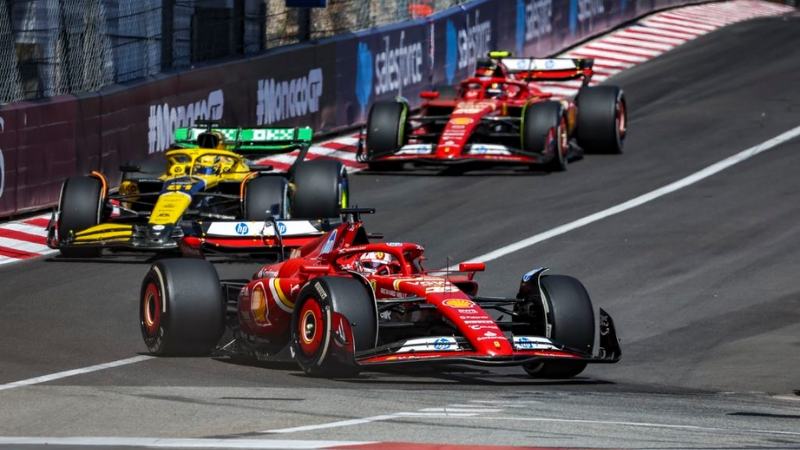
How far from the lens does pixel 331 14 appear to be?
27.0 metres

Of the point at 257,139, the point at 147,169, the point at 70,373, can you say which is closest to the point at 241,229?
the point at 147,169

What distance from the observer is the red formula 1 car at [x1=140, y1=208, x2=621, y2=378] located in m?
10.8

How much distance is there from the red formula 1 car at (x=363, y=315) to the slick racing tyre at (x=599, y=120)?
12.0 meters

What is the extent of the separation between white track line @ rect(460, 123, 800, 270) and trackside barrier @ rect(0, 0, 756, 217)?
5784 mm

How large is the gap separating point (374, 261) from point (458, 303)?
116 centimetres

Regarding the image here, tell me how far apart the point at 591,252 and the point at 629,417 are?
810 centimetres

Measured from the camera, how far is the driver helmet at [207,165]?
58.0 feet

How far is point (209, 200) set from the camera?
17625mm

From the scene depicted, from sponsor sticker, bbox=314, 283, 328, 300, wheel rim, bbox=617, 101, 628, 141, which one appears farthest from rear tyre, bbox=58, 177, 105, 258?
wheel rim, bbox=617, 101, 628, 141

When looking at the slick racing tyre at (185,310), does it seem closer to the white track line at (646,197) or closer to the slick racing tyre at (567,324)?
the slick racing tyre at (567,324)

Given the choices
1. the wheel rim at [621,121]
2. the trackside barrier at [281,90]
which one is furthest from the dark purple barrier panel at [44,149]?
the wheel rim at [621,121]

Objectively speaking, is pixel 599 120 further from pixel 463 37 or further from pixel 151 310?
pixel 151 310

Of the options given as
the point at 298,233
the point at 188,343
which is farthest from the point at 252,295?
the point at 298,233

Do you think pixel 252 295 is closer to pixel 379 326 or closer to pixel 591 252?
pixel 379 326
